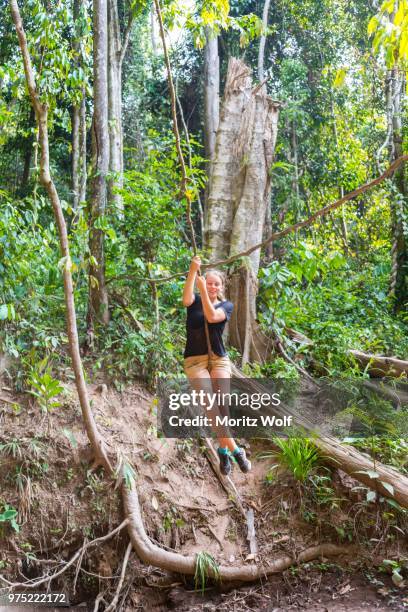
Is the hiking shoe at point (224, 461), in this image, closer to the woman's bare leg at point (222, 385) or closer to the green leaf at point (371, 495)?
the woman's bare leg at point (222, 385)

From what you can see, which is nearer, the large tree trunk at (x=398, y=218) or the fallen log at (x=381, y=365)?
the fallen log at (x=381, y=365)

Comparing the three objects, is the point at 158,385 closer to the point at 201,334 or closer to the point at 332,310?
the point at 201,334

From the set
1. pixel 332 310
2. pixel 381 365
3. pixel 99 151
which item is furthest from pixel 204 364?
pixel 332 310

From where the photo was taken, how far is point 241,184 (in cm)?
776

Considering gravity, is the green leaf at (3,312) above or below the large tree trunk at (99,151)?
below

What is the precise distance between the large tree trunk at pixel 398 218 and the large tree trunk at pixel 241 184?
11.0 ft

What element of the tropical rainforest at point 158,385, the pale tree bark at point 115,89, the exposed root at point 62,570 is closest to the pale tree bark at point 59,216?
the tropical rainforest at point 158,385

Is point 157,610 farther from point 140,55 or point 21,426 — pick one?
point 140,55

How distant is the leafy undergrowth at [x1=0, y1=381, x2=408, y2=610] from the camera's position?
515 centimetres

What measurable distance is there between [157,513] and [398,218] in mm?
7023

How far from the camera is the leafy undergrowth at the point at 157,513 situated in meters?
5.15

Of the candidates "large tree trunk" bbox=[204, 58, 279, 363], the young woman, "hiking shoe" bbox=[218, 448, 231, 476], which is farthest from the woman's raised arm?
"large tree trunk" bbox=[204, 58, 279, 363]

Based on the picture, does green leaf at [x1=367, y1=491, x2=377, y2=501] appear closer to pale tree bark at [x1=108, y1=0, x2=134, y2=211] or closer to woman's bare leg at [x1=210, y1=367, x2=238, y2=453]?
woman's bare leg at [x1=210, y1=367, x2=238, y2=453]

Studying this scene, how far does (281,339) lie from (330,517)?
2.36 meters
